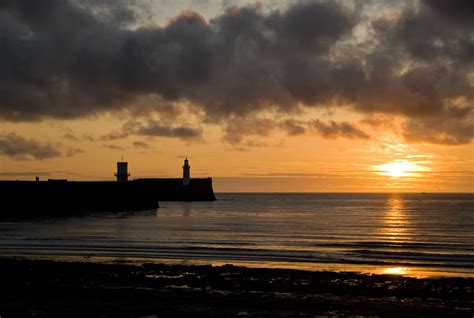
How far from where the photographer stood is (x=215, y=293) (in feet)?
66.3

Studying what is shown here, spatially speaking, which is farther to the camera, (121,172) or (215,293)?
(121,172)

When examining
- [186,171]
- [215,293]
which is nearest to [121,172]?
[186,171]

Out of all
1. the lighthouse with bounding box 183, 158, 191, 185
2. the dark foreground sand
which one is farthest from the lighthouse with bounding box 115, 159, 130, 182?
the dark foreground sand

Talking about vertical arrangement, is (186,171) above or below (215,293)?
above

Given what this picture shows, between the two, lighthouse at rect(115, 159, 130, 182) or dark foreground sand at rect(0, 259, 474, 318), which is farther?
lighthouse at rect(115, 159, 130, 182)

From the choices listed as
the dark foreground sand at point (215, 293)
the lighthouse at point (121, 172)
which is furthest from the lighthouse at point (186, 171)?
the dark foreground sand at point (215, 293)

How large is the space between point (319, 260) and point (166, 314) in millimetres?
17442

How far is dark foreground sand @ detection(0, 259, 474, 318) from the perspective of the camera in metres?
17.1

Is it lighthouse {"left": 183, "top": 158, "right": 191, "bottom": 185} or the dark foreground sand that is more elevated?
lighthouse {"left": 183, "top": 158, "right": 191, "bottom": 185}

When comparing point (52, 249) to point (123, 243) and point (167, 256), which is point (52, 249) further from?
point (167, 256)

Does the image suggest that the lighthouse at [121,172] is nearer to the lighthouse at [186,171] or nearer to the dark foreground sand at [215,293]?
the lighthouse at [186,171]

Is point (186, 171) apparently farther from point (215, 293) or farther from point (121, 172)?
point (215, 293)

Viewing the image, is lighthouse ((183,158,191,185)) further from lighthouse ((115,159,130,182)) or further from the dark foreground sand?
the dark foreground sand

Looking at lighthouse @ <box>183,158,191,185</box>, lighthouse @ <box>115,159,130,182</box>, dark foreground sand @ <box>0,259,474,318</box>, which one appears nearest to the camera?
dark foreground sand @ <box>0,259,474,318</box>
